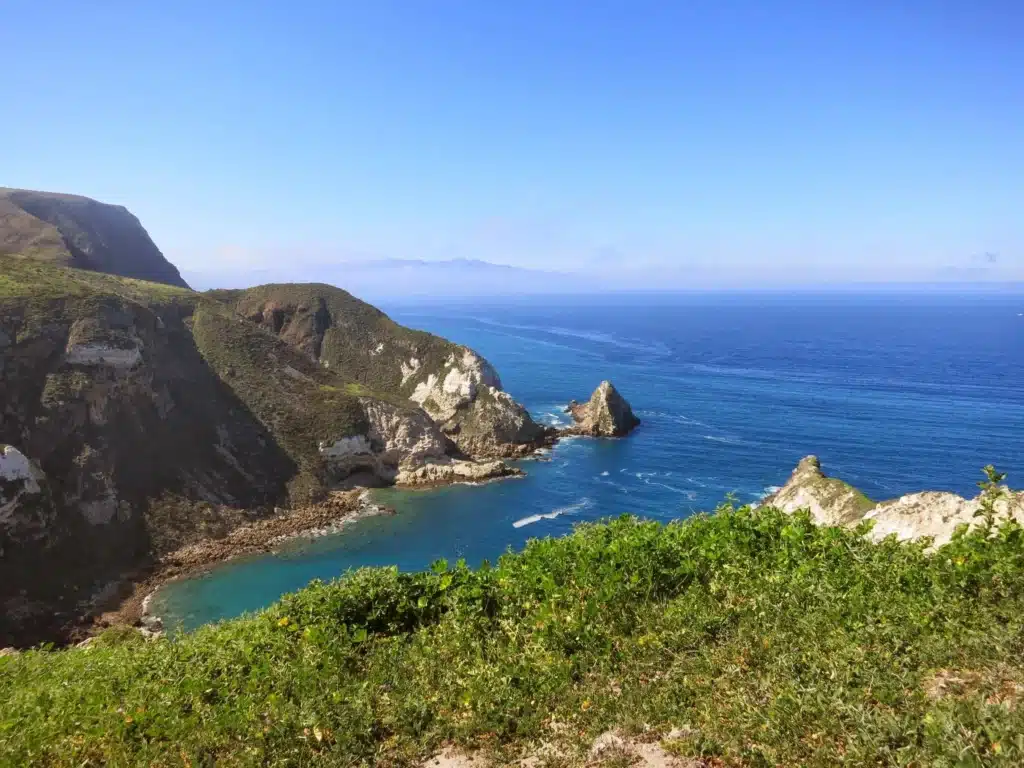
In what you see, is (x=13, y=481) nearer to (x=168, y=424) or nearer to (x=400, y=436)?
(x=168, y=424)

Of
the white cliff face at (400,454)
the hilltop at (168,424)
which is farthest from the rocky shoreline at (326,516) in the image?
the hilltop at (168,424)

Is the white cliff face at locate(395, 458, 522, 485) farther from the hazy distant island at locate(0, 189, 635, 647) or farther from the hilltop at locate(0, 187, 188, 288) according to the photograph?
the hilltop at locate(0, 187, 188, 288)

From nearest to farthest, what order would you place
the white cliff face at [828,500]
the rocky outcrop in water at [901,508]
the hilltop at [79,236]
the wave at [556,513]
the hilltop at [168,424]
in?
the rocky outcrop in water at [901,508] → the white cliff face at [828,500] → the hilltop at [168,424] → the wave at [556,513] → the hilltop at [79,236]

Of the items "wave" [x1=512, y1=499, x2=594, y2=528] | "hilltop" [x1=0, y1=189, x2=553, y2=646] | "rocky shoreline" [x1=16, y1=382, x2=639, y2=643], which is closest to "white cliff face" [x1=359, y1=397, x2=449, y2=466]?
"hilltop" [x1=0, y1=189, x2=553, y2=646]

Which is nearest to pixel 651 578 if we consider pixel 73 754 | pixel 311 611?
pixel 311 611

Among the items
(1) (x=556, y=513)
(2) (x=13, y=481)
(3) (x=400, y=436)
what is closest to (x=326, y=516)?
(3) (x=400, y=436)

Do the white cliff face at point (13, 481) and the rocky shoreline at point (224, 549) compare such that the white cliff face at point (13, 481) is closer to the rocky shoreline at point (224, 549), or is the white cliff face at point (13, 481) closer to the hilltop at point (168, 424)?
the hilltop at point (168, 424)
